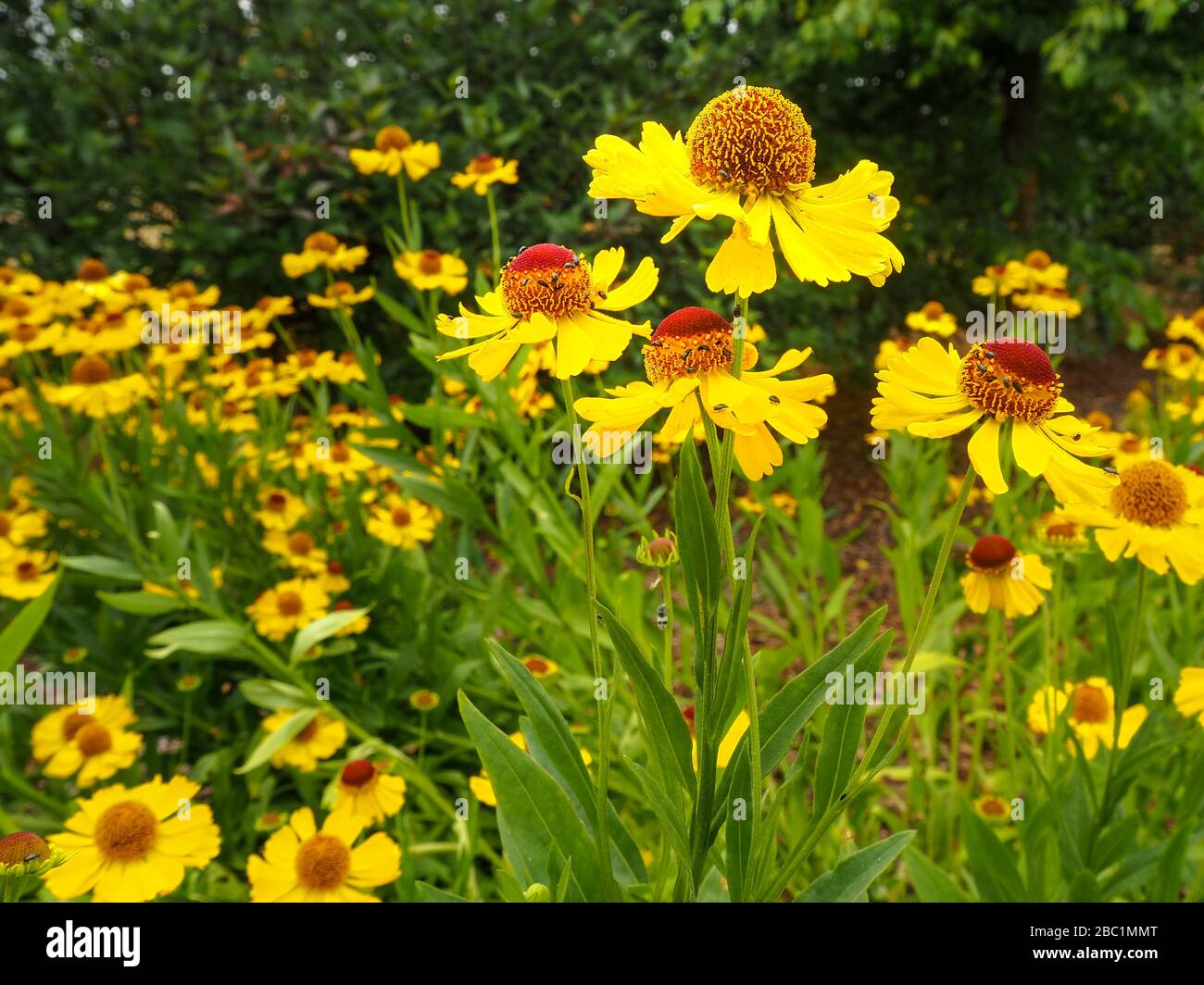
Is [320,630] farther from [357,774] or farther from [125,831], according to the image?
[125,831]

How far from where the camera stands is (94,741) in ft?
4.41

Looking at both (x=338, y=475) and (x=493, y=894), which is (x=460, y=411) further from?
(x=493, y=894)

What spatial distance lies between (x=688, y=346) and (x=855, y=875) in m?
0.42

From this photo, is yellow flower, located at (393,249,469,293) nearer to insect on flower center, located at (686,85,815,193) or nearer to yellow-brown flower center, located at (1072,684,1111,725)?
insect on flower center, located at (686,85,815,193)

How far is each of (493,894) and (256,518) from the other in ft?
2.99

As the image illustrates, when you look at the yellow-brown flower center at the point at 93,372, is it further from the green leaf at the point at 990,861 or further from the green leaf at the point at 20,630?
the green leaf at the point at 990,861

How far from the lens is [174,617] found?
1788mm

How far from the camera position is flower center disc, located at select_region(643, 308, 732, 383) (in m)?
0.58

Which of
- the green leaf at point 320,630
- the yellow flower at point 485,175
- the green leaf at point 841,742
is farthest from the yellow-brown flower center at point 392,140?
the green leaf at point 841,742

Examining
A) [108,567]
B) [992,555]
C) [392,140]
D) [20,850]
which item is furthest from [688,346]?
[392,140]

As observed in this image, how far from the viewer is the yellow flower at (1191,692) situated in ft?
3.29

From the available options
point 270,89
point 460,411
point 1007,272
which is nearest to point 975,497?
point 1007,272

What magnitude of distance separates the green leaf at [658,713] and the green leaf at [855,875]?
0.15m

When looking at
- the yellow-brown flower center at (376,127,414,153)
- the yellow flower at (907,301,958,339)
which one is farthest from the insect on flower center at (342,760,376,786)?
the yellow flower at (907,301,958,339)
